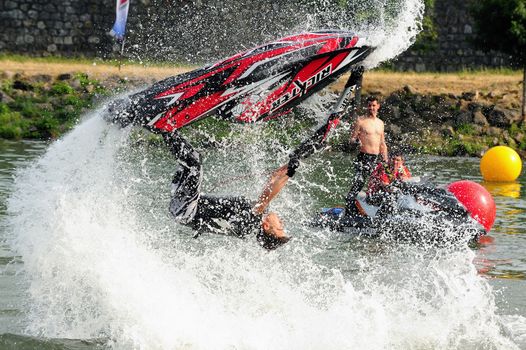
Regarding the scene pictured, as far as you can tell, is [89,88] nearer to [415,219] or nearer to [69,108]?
[69,108]

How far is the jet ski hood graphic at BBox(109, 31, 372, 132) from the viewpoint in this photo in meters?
8.65

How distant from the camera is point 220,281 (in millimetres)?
10531

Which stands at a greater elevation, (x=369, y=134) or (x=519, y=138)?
(x=369, y=134)

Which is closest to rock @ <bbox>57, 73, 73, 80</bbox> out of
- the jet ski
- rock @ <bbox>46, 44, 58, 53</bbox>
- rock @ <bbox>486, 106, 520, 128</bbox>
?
rock @ <bbox>46, 44, 58, 53</bbox>

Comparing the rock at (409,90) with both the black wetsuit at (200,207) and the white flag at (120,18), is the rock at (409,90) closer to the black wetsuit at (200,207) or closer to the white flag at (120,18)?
the white flag at (120,18)

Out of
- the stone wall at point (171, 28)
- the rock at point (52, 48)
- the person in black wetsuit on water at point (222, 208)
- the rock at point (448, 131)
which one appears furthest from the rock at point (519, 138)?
the person in black wetsuit on water at point (222, 208)

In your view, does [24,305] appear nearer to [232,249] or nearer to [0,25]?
A: [232,249]

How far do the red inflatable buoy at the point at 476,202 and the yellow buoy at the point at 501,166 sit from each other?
5517 millimetres

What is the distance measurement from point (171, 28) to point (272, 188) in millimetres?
20300

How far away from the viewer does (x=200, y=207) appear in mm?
8953

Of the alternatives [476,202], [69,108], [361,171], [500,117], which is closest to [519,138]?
[500,117]

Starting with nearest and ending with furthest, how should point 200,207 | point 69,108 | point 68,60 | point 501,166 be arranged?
point 200,207, point 501,166, point 69,108, point 68,60

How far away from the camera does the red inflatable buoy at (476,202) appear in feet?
46.4

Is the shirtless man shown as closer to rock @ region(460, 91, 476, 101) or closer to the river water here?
the river water
